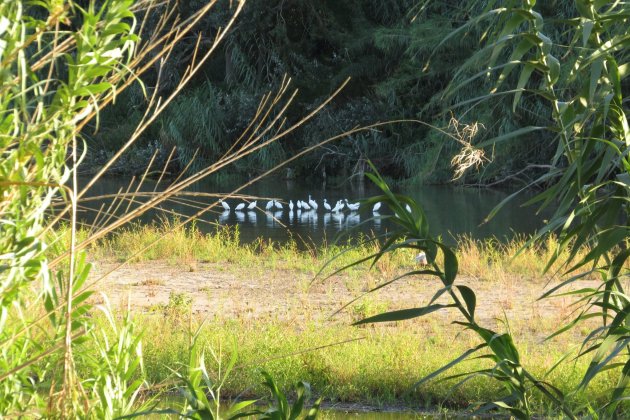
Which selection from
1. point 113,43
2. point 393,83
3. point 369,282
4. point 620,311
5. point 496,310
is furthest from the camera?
point 393,83

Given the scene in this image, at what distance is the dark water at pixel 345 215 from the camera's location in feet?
48.0

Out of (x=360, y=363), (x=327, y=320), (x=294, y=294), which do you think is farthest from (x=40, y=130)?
(x=294, y=294)

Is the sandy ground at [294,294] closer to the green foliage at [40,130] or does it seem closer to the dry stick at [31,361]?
the green foliage at [40,130]

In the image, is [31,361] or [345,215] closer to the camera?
[31,361]

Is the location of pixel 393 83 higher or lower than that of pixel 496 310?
higher

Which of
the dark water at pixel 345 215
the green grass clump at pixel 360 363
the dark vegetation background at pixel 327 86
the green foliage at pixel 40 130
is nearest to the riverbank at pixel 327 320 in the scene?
the green grass clump at pixel 360 363

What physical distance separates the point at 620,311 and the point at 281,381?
Answer: 3.61 m

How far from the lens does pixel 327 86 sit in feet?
90.0

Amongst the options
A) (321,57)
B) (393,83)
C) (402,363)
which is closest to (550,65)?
(402,363)

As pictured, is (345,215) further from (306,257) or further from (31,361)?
(31,361)

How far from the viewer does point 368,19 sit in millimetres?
28531

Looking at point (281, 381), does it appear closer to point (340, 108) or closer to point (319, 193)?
point (319, 193)

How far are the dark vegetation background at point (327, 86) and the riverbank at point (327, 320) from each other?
38.4ft

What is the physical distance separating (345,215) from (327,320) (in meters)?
10.2
